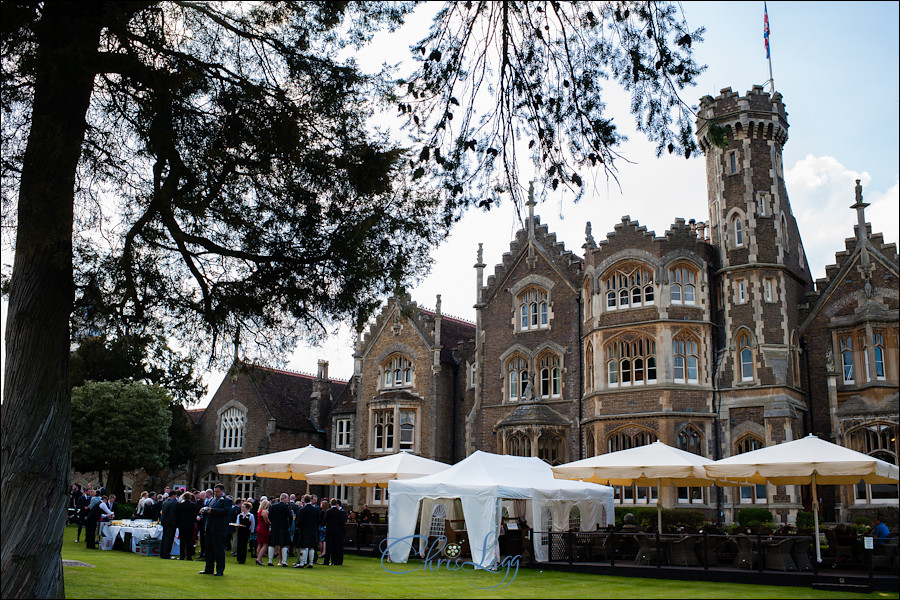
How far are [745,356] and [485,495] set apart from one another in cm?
1464

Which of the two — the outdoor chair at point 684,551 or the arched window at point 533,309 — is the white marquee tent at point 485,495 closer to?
the outdoor chair at point 684,551

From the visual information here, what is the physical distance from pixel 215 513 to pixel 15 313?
687 cm

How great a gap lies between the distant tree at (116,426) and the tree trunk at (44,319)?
27.8m

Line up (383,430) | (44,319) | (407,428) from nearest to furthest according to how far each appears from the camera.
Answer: (44,319) < (407,428) < (383,430)

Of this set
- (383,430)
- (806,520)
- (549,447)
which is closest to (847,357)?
(806,520)

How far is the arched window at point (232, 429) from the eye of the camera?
4178cm

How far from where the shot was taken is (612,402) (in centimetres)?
2962

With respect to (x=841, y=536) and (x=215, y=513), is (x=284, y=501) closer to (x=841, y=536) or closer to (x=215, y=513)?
(x=215, y=513)

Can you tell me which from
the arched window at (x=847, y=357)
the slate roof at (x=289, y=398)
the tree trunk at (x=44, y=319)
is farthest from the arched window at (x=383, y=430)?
the tree trunk at (x=44, y=319)

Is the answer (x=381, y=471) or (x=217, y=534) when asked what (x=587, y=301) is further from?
(x=217, y=534)

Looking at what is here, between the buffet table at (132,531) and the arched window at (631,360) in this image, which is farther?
the arched window at (631,360)

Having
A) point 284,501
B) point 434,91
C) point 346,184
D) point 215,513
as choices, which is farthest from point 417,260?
point 284,501

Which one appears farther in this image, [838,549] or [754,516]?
[754,516]

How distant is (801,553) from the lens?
16078 mm
